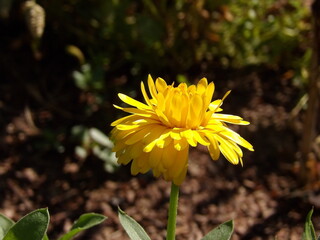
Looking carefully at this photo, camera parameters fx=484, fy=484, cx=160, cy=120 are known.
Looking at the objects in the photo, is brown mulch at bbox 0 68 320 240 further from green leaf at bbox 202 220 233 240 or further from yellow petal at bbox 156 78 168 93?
yellow petal at bbox 156 78 168 93

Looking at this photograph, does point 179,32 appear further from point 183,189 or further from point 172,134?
point 172,134

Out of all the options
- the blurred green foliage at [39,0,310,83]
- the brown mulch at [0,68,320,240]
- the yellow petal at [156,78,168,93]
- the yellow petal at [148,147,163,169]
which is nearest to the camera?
the yellow petal at [148,147,163,169]

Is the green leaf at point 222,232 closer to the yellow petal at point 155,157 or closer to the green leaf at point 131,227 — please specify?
the green leaf at point 131,227

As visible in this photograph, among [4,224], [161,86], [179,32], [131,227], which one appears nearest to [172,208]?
[131,227]

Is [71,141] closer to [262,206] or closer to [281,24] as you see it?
[262,206]

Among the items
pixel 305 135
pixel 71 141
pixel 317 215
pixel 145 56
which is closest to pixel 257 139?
pixel 305 135

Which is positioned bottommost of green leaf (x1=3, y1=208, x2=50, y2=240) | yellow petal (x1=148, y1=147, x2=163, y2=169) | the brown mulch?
the brown mulch

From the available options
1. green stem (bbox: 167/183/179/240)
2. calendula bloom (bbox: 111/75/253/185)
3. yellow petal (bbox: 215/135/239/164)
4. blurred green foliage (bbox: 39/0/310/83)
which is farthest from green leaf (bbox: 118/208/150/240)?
blurred green foliage (bbox: 39/0/310/83)
